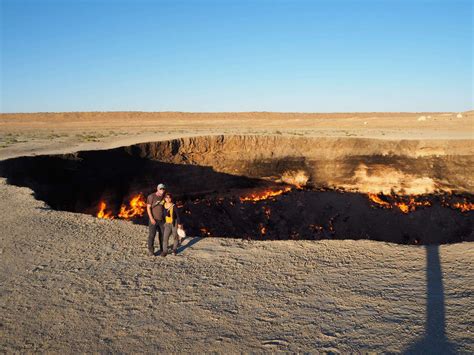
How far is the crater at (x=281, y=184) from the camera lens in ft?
62.7

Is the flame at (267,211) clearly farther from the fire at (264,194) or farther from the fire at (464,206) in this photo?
the fire at (464,206)

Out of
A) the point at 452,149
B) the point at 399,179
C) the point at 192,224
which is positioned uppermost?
the point at 452,149

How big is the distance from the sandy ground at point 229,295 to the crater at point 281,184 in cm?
838

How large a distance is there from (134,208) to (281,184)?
8840 millimetres

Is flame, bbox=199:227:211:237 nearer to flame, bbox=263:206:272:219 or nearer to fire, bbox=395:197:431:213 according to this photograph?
flame, bbox=263:206:272:219

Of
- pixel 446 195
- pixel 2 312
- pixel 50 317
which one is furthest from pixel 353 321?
pixel 446 195

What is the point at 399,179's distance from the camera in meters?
23.6

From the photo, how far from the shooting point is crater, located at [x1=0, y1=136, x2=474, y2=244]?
19109 mm

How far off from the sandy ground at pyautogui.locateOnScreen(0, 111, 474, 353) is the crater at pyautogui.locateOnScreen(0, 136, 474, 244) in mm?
8375

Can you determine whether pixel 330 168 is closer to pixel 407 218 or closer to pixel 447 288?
pixel 407 218

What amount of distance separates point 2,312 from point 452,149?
73.7 ft

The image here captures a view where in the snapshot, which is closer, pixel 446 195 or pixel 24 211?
pixel 24 211

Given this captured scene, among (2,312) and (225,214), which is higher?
(2,312)

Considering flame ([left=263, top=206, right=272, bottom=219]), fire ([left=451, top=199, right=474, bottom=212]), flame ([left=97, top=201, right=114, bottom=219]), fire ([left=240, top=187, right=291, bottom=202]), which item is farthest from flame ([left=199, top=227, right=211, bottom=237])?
fire ([left=451, top=199, right=474, bottom=212])
